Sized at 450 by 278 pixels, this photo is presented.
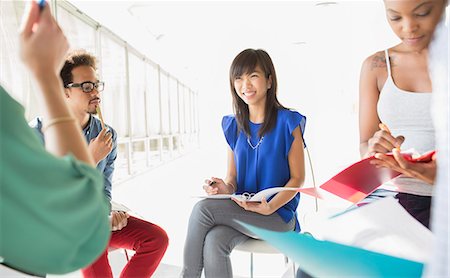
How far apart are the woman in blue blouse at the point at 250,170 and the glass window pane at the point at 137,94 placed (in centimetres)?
670

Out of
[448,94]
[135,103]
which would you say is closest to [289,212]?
[448,94]

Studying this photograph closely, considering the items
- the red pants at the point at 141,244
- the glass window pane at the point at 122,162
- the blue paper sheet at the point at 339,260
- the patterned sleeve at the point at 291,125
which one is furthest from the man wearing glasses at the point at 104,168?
the glass window pane at the point at 122,162

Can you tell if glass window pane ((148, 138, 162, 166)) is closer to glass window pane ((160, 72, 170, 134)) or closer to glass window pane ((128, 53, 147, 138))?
glass window pane ((160, 72, 170, 134))

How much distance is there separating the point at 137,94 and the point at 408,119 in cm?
830

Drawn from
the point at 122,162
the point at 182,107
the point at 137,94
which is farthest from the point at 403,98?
the point at 182,107

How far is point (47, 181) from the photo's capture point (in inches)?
20.6

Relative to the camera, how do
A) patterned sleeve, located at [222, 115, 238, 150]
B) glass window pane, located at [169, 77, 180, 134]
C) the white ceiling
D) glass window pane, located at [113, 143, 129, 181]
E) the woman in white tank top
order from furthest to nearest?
glass window pane, located at [169, 77, 180, 134]
glass window pane, located at [113, 143, 129, 181]
the white ceiling
patterned sleeve, located at [222, 115, 238, 150]
the woman in white tank top

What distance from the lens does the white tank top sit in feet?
3.83

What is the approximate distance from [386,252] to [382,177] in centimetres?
50

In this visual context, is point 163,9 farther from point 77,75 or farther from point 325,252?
point 325,252

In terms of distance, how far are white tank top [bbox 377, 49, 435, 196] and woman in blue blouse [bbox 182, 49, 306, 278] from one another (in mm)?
595

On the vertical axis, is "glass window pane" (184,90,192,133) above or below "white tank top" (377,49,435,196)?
below

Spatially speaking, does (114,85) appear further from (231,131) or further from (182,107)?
(182,107)

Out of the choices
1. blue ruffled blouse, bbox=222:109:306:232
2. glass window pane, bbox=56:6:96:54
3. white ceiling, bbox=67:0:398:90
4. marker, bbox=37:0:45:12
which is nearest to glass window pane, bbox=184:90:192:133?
white ceiling, bbox=67:0:398:90
